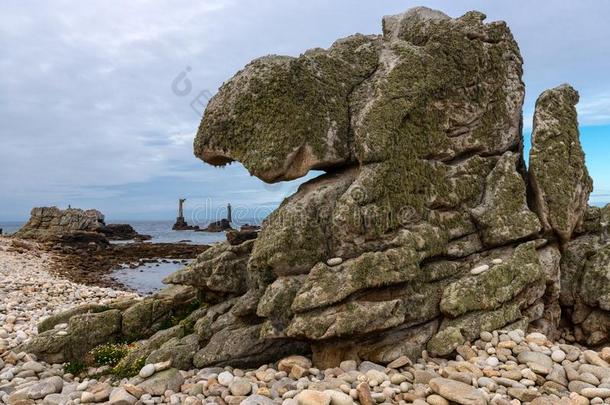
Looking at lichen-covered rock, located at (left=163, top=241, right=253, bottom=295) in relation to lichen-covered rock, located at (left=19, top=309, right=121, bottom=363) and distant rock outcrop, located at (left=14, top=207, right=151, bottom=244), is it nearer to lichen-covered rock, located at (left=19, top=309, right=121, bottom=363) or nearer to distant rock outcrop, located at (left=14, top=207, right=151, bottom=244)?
lichen-covered rock, located at (left=19, top=309, right=121, bottom=363)

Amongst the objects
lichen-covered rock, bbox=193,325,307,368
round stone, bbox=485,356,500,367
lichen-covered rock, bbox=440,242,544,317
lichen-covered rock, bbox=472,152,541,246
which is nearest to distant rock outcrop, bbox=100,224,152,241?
lichen-covered rock, bbox=193,325,307,368

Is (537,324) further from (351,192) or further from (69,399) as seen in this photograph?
(69,399)

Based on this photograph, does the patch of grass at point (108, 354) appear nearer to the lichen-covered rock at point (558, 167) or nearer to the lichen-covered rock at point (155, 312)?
the lichen-covered rock at point (155, 312)

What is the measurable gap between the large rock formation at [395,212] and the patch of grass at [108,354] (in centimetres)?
74

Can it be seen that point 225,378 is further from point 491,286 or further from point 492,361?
point 491,286

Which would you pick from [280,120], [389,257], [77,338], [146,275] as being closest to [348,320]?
[389,257]

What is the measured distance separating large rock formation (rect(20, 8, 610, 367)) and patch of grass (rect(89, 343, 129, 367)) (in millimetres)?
735

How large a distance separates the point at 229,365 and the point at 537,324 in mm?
7724

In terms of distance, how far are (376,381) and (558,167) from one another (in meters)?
7.59

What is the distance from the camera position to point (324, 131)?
36.8 feet

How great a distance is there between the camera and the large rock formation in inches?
389

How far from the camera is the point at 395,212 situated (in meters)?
10.8

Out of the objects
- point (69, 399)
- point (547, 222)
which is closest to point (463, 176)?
point (547, 222)

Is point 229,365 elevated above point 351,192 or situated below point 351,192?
below
